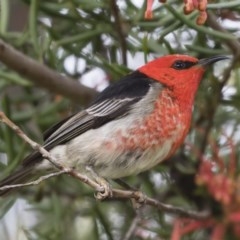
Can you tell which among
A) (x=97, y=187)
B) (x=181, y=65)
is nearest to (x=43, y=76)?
(x=181, y=65)

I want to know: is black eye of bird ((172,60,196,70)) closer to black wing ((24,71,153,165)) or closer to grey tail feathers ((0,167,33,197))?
black wing ((24,71,153,165))

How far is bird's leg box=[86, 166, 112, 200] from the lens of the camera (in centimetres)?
200

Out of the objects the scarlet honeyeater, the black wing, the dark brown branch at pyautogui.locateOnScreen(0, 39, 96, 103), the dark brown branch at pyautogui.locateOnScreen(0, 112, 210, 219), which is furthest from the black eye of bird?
the dark brown branch at pyautogui.locateOnScreen(0, 112, 210, 219)

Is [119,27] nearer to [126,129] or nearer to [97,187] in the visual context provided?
[126,129]

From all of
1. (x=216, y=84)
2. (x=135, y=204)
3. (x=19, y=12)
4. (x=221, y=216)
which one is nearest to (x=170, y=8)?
(x=216, y=84)

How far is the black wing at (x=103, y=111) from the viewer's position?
7.54 ft

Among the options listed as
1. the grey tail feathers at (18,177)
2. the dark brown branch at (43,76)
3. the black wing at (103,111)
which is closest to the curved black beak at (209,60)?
the black wing at (103,111)

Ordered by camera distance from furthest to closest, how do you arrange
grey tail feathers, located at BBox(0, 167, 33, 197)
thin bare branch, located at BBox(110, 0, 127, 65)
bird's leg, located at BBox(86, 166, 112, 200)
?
grey tail feathers, located at BBox(0, 167, 33, 197), thin bare branch, located at BBox(110, 0, 127, 65), bird's leg, located at BBox(86, 166, 112, 200)

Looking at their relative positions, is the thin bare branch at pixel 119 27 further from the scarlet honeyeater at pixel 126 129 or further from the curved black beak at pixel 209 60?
the curved black beak at pixel 209 60

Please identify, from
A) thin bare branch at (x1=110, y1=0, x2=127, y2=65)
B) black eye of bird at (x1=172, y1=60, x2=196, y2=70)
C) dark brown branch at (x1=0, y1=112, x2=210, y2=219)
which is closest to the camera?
dark brown branch at (x1=0, y1=112, x2=210, y2=219)

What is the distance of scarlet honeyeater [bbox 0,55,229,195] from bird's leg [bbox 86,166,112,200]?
2 centimetres

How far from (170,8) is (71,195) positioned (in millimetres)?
802

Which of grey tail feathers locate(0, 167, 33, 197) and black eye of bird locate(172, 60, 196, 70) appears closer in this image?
grey tail feathers locate(0, 167, 33, 197)

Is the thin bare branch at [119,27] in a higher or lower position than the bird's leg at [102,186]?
higher
